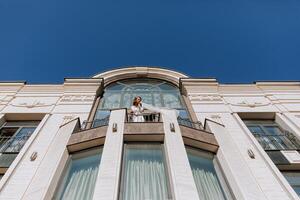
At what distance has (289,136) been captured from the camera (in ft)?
35.2

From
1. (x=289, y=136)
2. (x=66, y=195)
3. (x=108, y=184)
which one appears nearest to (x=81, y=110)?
(x=66, y=195)

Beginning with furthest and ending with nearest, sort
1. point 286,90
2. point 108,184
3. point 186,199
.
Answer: point 286,90
point 108,184
point 186,199

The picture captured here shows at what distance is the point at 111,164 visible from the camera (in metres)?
6.58

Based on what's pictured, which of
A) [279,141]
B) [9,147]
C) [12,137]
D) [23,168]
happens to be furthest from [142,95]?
[23,168]

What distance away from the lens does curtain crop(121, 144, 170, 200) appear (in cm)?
630

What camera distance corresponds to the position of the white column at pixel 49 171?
639cm

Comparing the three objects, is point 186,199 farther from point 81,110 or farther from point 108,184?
point 81,110

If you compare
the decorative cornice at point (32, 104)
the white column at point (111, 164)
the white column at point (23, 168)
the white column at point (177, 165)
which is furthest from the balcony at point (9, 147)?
the white column at point (177, 165)

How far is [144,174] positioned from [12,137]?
632 cm

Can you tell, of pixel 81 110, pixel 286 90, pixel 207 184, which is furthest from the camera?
pixel 286 90

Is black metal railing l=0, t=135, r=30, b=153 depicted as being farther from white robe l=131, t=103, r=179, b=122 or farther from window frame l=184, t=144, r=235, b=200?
window frame l=184, t=144, r=235, b=200

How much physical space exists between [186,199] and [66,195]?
2.86 m

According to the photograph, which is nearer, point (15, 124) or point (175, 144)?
point (175, 144)

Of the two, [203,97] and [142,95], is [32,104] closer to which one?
[142,95]
